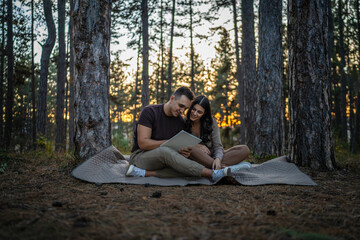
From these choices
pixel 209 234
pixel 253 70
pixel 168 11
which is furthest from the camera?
pixel 168 11

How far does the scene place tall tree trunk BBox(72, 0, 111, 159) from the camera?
4.41 meters

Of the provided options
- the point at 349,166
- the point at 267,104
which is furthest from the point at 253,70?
the point at 349,166

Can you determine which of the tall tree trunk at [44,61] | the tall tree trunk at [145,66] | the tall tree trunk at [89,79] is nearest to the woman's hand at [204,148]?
the tall tree trunk at [89,79]

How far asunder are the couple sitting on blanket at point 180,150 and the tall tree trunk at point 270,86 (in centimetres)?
239

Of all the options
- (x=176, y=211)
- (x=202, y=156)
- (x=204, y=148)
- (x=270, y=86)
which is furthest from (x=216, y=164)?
(x=270, y=86)

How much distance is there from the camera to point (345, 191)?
Answer: 9.62 ft

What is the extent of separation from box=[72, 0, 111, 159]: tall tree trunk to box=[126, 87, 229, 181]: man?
1.03 metres

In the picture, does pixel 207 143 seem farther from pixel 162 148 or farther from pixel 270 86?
pixel 270 86

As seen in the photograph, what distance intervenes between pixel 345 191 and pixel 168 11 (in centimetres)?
1493

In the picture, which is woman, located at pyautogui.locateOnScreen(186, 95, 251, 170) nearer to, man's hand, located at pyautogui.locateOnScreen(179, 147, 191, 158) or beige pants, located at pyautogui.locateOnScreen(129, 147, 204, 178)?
man's hand, located at pyautogui.locateOnScreen(179, 147, 191, 158)

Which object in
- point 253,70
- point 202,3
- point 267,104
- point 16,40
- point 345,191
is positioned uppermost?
point 202,3

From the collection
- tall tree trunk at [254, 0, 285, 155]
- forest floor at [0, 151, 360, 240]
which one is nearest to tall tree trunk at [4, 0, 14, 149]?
forest floor at [0, 151, 360, 240]

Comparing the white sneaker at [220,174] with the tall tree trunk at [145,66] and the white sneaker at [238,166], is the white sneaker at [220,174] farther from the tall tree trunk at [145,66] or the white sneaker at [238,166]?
the tall tree trunk at [145,66]

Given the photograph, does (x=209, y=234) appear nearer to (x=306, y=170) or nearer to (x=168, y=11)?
(x=306, y=170)
